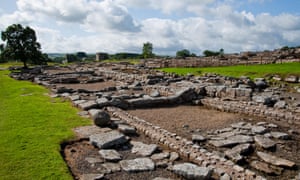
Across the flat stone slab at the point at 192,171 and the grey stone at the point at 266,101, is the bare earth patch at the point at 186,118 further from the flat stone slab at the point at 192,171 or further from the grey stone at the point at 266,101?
the flat stone slab at the point at 192,171

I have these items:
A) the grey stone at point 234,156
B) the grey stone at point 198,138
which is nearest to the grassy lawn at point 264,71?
the grey stone at point 198,138

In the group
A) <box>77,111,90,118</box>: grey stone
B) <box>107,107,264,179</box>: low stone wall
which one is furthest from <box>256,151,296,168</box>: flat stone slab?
<box>77,111,90,118</box>: grey stone

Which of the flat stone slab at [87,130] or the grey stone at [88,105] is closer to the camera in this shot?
the flat stone slab at [87,130]

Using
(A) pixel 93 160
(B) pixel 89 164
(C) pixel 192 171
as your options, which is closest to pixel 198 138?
(C) pixel 192 171

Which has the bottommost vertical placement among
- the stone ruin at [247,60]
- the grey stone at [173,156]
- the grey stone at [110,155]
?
the grey stone at [173,156]

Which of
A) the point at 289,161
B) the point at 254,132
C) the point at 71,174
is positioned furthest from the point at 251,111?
the point at 71,174

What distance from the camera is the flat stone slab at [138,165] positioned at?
607 centimetres

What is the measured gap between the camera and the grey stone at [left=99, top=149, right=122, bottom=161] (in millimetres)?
6590

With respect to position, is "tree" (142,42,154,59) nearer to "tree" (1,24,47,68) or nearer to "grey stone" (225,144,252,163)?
"tree" (1,24,47,68)

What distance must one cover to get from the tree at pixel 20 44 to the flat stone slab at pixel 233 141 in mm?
37492

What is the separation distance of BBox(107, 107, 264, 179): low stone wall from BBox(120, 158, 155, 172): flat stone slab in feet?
A: 3.67

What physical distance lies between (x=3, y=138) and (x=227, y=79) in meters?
16.3

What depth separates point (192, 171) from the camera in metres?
5.74

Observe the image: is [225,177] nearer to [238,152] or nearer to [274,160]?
[238,152]
